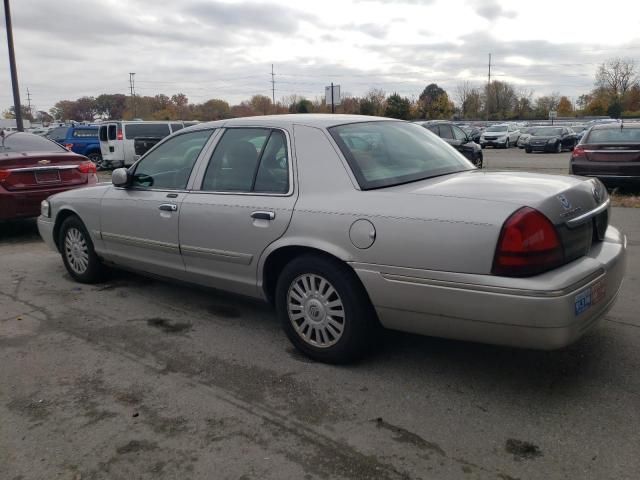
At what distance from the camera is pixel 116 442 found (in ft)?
9.39

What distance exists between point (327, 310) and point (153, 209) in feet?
6.11

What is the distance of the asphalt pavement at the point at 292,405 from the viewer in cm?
264

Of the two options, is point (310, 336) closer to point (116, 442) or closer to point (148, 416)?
point (148, 416)

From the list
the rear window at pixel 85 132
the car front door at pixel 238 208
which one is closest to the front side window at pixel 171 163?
the car front door at pixel 238 208

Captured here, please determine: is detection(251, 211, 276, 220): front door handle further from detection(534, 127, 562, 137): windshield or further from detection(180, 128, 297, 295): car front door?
detection(534, 127, 562, 137): windshield

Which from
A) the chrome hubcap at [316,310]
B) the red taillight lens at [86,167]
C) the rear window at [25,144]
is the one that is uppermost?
the rear window at [25,144]

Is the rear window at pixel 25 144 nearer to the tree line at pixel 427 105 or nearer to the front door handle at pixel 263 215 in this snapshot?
the front door handle at pixel 263 215

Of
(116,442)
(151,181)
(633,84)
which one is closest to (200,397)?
(116,442)

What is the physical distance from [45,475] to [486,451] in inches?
79.3

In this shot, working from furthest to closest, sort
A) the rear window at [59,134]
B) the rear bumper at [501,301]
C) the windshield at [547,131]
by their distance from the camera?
the windshield at [547,131] < the rear window at [59,134] < the rear bumper at [501,301]

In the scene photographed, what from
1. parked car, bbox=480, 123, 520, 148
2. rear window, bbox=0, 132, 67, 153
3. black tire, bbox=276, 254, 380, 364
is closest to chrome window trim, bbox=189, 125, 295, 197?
black tire, bbox=276, 254, 380, 364

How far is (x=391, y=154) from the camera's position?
12.7ft

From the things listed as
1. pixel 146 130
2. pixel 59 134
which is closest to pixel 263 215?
pixel 146 130

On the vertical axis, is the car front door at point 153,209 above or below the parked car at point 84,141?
below
